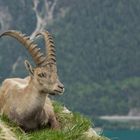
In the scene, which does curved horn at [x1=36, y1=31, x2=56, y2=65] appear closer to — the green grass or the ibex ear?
the ibex ear

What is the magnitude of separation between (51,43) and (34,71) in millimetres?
835

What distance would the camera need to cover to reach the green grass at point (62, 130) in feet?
48.6

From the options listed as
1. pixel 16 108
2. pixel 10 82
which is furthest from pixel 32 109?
pixel 10 82

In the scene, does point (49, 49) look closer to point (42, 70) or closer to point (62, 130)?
point (42, 70)

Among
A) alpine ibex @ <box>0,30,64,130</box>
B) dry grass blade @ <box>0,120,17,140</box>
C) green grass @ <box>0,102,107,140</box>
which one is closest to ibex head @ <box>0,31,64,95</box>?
alpine ibex @ <box>0,30,64,130</box>

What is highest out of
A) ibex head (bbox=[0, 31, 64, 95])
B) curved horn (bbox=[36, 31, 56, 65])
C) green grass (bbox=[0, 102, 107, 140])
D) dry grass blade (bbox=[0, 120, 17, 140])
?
curved horn (bbox=[36, 31, 56, 65])

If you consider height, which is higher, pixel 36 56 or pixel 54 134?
pixel 36 56

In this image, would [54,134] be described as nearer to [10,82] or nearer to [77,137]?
[77,137]

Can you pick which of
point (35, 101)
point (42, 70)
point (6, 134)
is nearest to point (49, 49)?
point (42, 70)

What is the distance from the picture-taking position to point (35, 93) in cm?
1678

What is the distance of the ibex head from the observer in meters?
16.6

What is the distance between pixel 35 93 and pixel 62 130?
140 centimetres

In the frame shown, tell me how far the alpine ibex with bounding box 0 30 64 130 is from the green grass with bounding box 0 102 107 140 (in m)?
0.27

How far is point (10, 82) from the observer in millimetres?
18109
